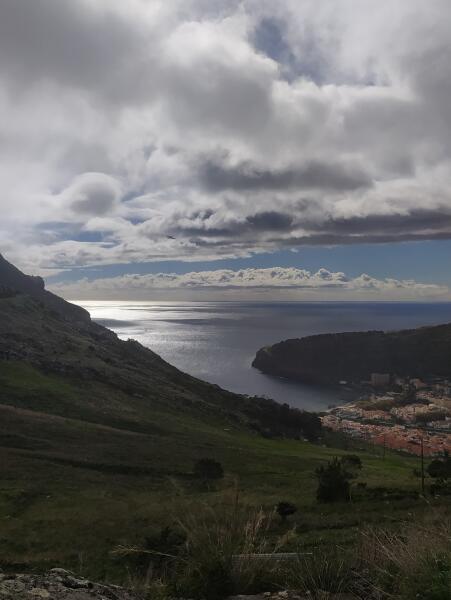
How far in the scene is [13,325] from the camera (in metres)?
122

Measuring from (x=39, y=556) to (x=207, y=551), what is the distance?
54.3 feet

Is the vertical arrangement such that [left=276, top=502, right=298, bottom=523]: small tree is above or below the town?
above

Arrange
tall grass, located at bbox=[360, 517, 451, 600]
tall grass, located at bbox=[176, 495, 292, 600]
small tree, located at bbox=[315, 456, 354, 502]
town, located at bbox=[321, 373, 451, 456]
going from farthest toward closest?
town, located at bbox=[321, 373, 451, 456] < small tree, located at bbox=[315, 456, 354, 502] < tall grass, located at bbox=[176, 495, 292, 600] < tall grass, located at bbox=[360, 517, 451, 600]

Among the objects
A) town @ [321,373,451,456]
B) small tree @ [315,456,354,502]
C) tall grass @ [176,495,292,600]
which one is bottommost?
town @ [321,373,451,456]

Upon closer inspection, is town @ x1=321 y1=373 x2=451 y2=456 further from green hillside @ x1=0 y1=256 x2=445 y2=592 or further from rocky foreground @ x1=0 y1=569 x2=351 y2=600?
rocky foreground @ x1=0 y1=569 x2=351 y2=600

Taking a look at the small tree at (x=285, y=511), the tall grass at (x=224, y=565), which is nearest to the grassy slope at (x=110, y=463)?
the small tree at (x=285, y=511)

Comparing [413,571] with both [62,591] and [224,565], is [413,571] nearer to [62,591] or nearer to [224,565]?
[224,565]

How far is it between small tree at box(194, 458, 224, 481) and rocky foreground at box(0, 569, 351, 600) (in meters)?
38.0

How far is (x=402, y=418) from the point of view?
142750 mm

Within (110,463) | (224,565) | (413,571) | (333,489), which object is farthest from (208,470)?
(413,571)

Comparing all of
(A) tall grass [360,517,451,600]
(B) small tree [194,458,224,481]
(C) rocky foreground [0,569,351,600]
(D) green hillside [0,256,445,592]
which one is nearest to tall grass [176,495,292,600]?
(C) rocky foreground [0,569,351,600]

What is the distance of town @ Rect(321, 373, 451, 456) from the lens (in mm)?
104562

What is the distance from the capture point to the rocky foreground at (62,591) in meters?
4.46

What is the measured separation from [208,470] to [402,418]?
392 feet
